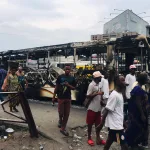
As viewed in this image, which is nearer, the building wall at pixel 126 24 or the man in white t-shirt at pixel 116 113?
the man in white t-shirt at pixel 116 113

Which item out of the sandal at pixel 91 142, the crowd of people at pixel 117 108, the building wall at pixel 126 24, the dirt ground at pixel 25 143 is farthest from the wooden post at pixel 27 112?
the building wall at pixel 126 24

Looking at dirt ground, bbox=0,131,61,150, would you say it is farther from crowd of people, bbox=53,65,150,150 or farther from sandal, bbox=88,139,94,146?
sandal, bbox=88,139,94,146

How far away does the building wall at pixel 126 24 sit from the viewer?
14.8 meters

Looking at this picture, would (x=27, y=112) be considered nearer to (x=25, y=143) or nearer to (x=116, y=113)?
(x=25, y=143)

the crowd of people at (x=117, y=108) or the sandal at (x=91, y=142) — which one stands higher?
the crowd of people at (x=117, y=108)

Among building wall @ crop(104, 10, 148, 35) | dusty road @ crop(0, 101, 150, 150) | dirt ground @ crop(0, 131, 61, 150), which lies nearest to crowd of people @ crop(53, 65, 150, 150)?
dusty road @ crop(0, 101, 150, 150)

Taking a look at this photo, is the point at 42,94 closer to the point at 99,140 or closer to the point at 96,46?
the point at 96,46

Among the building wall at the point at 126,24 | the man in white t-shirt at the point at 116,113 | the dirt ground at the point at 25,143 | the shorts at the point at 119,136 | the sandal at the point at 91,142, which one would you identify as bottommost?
the sandal at the point at 91,142

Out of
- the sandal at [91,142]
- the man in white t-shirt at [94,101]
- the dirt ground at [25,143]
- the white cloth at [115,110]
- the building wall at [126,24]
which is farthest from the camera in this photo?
the building wall at [126,24]

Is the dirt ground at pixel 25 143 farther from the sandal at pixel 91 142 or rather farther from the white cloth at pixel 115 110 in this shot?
the white cloth at pixel 115 110

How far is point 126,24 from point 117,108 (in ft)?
35.7

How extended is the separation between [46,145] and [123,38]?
463cm

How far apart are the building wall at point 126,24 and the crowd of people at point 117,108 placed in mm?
8908

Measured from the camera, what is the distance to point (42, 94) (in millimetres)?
10836
